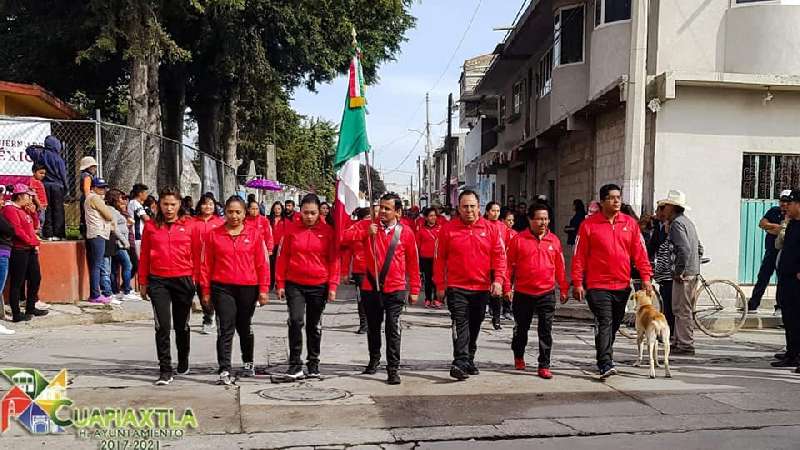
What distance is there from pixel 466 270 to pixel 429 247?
255 inches

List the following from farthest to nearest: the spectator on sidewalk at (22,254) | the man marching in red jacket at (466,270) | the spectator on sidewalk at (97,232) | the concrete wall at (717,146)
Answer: the concrete wall at (717,146) → the spectator on sidewalk at (97,232) → the spectator on sidewalk at (22,254) → the man marching in red jacket at (466,270)

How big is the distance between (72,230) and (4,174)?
145cm

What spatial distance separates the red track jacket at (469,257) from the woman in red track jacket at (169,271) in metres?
2.56

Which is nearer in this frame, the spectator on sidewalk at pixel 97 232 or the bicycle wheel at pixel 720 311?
the bicycle wheel at pixel 720 311

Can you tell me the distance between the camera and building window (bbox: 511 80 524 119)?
82.7 feet

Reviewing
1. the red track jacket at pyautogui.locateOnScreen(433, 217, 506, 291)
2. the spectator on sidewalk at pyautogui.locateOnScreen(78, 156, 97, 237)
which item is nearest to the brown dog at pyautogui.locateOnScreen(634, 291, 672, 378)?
the red track jacket at pyautogui.locateOnScreen(433, 217, 506, 291)

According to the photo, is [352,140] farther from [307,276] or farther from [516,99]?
[516,99]

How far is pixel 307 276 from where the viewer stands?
728cm

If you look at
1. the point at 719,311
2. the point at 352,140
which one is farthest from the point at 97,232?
the point at 719,311

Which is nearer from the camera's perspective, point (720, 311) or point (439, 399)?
point (439, 399)

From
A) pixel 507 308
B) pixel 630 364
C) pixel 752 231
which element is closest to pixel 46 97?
pixel 507 308

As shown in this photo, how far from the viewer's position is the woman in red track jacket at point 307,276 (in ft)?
23.9

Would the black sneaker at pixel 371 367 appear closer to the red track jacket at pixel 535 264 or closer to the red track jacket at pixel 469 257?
the red track jacket at pixel 469 257

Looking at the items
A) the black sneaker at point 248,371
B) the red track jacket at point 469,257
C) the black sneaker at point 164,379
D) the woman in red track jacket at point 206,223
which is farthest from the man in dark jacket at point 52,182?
the red track jacket at point 469,257
